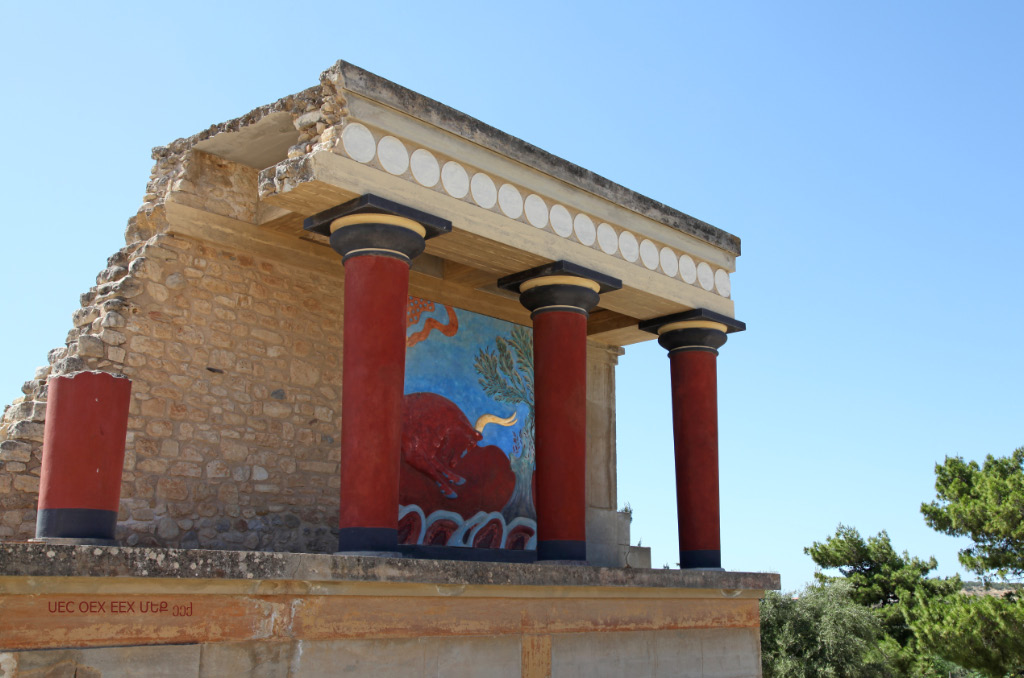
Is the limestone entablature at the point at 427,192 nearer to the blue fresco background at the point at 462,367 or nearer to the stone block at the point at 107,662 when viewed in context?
the blue fresco background at the point at 462,367

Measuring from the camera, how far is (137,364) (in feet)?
25.7

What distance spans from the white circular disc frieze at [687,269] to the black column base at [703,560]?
284 cm

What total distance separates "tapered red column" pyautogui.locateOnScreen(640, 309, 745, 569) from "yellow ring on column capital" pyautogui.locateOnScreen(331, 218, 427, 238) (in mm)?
4094

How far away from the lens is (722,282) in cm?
1125

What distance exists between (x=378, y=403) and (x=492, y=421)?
10.7ft

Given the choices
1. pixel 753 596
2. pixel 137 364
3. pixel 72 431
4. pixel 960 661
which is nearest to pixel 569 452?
pixel 753 596

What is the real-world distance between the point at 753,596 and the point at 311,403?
4.93 m

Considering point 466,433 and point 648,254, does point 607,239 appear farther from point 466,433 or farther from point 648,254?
point 466,433

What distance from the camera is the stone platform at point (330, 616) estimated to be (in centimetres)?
499

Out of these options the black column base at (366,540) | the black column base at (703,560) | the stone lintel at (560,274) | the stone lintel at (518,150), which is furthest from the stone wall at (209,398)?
the black column base at (703,560)

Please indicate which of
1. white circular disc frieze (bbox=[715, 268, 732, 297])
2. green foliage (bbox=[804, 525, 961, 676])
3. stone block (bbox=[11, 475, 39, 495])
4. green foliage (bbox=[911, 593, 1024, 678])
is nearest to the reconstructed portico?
stone block (bbox=[11, 475, 39, 495])

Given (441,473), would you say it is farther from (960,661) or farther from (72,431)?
(960,661)

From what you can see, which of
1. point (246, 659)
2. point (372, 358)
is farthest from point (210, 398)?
point (246, 659)

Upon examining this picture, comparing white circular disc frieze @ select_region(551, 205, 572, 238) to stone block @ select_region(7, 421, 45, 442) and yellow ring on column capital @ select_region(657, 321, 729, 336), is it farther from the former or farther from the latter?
stone block @ select_region(7, 421, 45, 442)
